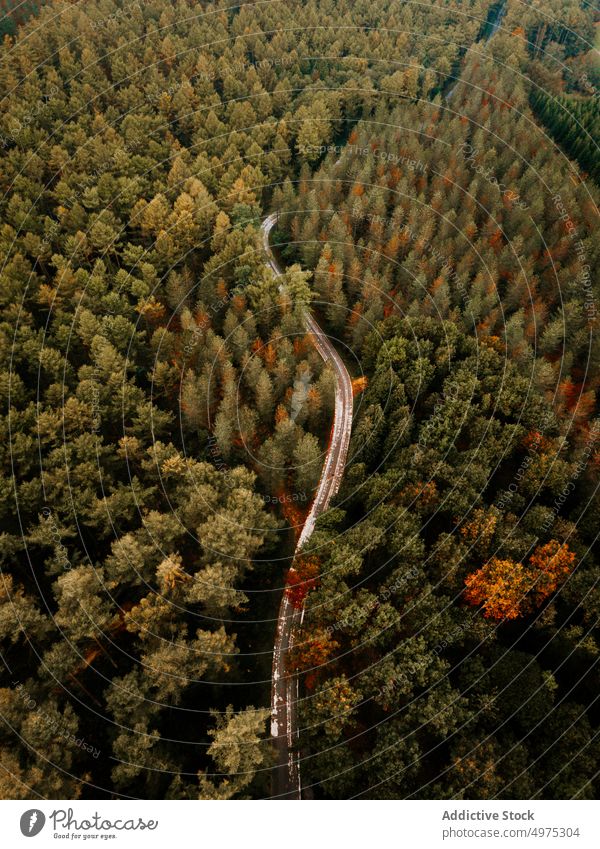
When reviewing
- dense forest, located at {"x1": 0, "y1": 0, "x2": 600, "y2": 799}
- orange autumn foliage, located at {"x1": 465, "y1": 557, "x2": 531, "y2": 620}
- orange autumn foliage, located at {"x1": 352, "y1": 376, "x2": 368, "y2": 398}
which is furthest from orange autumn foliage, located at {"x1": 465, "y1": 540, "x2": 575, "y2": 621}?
orange autumn foliage, located at {"x1": 352, "y1": 376, "x2": 368, "y2": 398}

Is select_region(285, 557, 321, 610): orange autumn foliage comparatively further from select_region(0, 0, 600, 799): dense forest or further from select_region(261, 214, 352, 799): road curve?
select_region(261, 214, 352, 799): road curve

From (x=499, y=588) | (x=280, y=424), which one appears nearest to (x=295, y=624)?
(x=499, y=588)

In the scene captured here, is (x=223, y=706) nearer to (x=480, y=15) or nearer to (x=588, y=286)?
(x=588, y=286)

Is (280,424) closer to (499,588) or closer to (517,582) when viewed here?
(499,588)

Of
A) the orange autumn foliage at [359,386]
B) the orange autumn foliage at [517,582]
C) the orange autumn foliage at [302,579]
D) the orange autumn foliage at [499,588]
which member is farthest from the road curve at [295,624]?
the orange autumn foliage at [517,582]

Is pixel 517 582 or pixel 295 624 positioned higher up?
pixel 295 624

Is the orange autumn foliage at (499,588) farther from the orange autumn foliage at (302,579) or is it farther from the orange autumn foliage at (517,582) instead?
the orange autumn foliage at (302,579)
